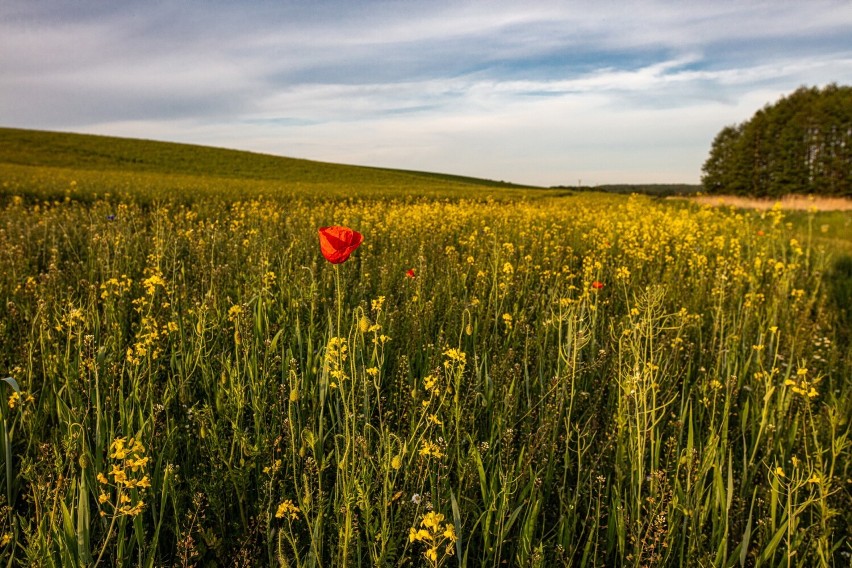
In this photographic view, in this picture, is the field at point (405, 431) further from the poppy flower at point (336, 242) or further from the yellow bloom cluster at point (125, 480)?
the poppy flower at point (336, 242)

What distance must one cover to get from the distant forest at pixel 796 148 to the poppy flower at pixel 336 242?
190ft

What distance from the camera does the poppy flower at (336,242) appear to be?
1983mm

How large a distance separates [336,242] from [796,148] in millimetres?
63630

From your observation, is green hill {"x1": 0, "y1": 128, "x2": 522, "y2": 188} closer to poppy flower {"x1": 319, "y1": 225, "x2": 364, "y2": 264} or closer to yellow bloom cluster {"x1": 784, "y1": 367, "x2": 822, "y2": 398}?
poppy flower {"x1": 319, "y1": 225, "x2": 364, "y2": 264}

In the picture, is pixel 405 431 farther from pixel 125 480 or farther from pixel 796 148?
pixel 796 148

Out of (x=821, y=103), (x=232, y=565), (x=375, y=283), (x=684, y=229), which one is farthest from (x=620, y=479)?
(x=821, y=103)

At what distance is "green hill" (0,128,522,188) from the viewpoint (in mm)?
33125

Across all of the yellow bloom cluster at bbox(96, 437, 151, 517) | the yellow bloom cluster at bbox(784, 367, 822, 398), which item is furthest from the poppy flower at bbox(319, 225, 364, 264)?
the yellow bloom cluster at bbox(784, 367, 822, 398)

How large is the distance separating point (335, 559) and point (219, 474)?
1.96 feet

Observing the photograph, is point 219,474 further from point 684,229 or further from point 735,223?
point 735,223

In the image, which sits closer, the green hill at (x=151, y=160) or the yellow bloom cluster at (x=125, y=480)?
the yellow bloom cluster at (x=125, y=480)

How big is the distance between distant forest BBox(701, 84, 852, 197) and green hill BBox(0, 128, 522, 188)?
128ft

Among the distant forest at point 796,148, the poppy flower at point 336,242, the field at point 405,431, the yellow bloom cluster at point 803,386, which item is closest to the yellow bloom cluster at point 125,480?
the field at point 405,431

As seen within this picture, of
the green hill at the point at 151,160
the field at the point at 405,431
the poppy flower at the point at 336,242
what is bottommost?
the field at the point at 405,431
